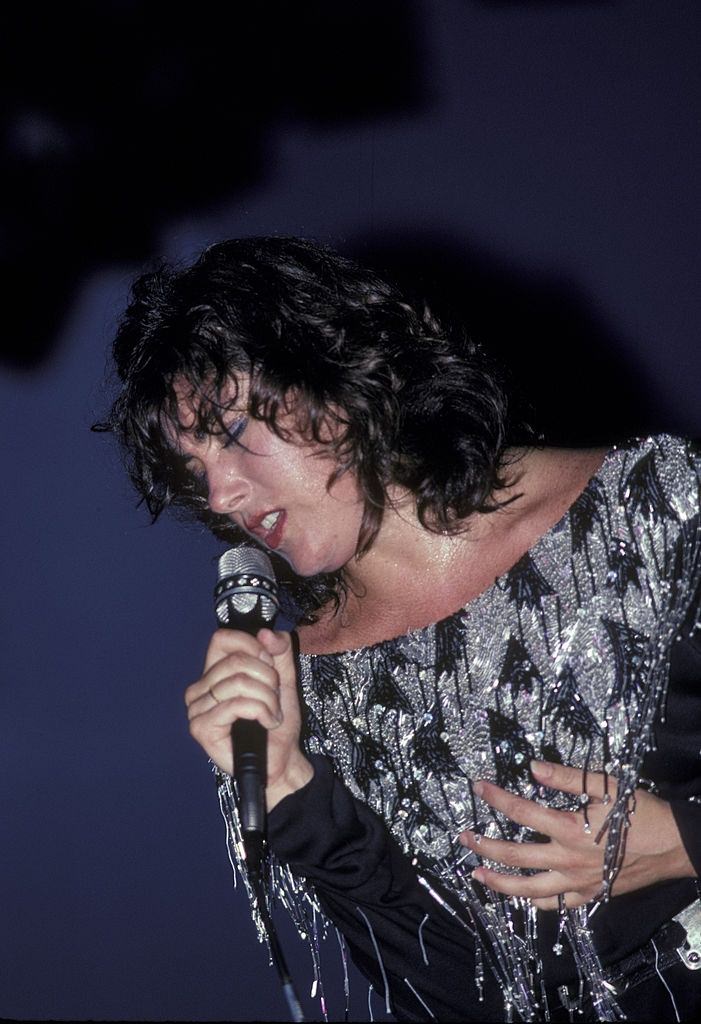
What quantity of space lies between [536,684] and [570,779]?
110 mm

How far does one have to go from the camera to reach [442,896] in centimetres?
112

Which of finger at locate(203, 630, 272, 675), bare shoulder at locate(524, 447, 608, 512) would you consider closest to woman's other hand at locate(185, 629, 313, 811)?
finger at locate(203, 630, 272, 675)

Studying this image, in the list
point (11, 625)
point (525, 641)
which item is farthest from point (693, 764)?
point (11, 625)

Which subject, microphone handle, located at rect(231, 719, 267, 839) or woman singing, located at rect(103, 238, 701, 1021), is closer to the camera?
microphone handle, located at rect(231, 719, 267, 839)

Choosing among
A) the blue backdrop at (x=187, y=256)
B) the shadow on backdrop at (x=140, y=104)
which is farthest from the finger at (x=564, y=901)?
the shadow on backdrop at (x=140, y=104)

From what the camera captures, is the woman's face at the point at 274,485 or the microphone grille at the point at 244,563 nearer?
the microphone grille at the point at 244,563

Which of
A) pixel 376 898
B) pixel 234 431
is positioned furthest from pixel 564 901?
pixel 234 431

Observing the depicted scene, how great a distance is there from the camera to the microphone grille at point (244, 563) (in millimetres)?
971

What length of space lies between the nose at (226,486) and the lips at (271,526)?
0.03m

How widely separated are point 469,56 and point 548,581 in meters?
1.22

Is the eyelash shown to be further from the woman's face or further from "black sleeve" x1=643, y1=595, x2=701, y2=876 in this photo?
"black sleeve" x1=643, y1=595, x2=701, y2=876

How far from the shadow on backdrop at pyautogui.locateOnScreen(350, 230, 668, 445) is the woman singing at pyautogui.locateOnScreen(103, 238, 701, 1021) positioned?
25.3 inches

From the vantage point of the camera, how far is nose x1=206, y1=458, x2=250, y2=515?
43.3 inches

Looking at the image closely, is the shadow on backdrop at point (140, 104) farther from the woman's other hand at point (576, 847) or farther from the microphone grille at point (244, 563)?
the woman's other hand at point (576, 847)
